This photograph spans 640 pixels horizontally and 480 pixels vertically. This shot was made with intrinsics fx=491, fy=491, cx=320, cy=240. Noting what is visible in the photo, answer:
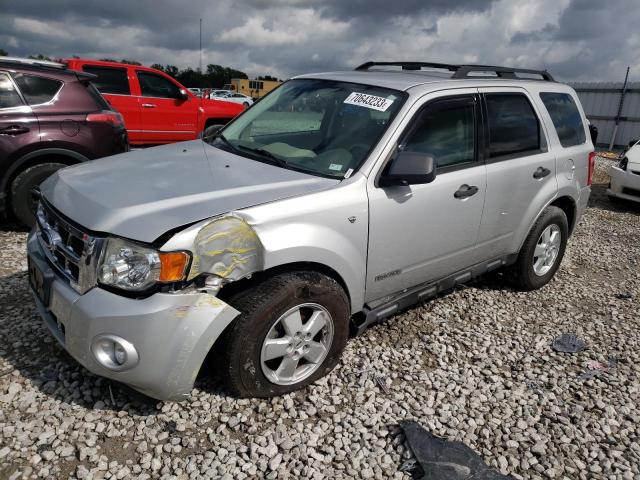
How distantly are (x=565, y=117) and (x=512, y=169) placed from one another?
118 centimetres

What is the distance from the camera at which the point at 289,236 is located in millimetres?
2498

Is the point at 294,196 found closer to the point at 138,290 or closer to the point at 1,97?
the point at 138,290

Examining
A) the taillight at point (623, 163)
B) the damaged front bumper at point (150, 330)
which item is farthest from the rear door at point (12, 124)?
the taillight at point (623, 163)

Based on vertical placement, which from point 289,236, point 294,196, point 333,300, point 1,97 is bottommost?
point 333,300

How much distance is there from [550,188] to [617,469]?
2362 mm

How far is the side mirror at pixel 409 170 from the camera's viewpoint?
278 cm

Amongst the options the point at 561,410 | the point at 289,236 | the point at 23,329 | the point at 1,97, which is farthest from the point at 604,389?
the point at 1,97

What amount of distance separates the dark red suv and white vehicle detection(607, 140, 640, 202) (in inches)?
318

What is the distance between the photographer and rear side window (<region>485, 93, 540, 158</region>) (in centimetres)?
368

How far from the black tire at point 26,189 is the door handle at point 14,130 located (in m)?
0.36

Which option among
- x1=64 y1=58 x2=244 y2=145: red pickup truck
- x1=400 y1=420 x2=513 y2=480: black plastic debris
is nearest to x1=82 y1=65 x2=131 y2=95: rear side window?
x1=64 y1=58 x2=244 y2=145: red pickup truck

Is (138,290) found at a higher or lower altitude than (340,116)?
lower

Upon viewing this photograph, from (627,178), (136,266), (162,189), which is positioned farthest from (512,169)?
(627,178)

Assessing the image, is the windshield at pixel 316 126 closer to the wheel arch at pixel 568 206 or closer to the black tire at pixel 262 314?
the black tire at pixel 262 314
